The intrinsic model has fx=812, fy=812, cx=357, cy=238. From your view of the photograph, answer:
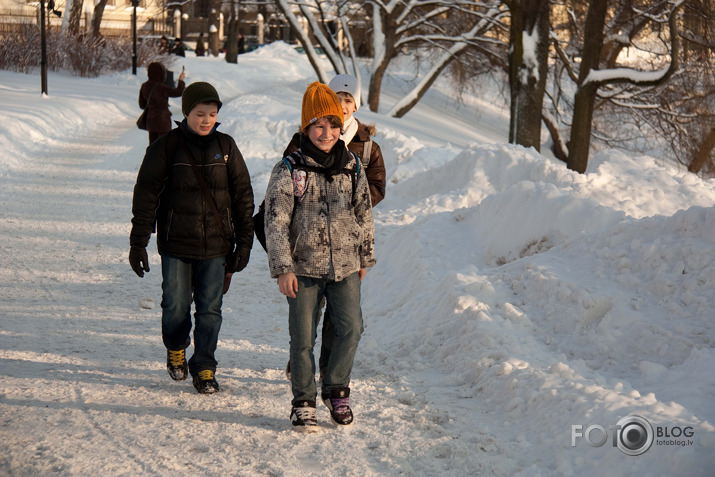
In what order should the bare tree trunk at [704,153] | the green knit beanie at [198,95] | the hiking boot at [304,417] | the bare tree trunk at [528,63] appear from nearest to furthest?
the hiking boot at [304,417] < the green knit beanie at [198,95] < the bare tree trunk at [528,63] < the bare tree trunk at [704,153]

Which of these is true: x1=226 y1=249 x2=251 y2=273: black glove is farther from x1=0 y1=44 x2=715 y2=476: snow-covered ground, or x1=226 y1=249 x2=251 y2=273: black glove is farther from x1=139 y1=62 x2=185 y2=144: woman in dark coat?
x1=139 y1=62 x2=185 y2=144: woman in dark coat

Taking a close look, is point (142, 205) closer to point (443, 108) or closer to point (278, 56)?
point (443, 108)

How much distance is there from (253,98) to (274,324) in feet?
50.1

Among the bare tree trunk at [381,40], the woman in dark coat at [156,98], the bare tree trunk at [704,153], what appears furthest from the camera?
the bare tree trunk at [381,40]

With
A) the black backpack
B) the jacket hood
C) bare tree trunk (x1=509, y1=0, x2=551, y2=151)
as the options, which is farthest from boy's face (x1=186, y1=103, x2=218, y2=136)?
bare tree trunk (x1=509, y1=0, x2=551, y2=151)

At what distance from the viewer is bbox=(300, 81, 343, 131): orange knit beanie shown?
4043 mm

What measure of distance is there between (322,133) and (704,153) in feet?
67.9

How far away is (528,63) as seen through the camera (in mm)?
16391

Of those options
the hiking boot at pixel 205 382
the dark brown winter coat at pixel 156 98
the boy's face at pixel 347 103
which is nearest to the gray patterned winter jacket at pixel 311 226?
the boy's face at pixel 347 103

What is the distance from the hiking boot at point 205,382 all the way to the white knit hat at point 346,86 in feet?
5.90

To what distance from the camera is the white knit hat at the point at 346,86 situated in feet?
16.1

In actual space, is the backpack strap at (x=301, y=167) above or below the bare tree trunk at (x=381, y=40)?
below

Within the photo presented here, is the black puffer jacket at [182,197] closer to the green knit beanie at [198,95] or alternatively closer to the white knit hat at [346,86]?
the green knit beanie at [198,95]

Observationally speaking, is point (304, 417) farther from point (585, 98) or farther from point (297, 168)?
point (585, 98)
